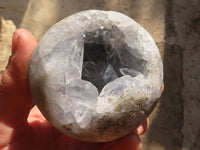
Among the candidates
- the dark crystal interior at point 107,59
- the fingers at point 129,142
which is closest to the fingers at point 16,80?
the dark crystal interior at point 107,59

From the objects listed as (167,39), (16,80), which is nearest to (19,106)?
(16,80)

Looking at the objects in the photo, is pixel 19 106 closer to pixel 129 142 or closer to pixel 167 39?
pixel 129 142

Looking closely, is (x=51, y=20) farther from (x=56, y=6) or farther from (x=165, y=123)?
(x=165, y=123)

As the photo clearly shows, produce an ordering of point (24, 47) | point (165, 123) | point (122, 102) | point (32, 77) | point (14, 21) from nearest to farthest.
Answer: point (122, 102)
point (32, 77)
point (24, 47)
point (165, 123)
point (14, 21)

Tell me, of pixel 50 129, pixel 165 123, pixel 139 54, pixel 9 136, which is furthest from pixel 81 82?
pixel 165 123

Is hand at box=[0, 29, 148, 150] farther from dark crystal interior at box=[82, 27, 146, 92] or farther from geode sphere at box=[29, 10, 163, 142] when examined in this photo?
dark crystal interior at box=[82, 27, 146, 92]

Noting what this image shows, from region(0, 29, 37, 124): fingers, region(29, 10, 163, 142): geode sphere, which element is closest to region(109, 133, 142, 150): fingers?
region(29, 10, 163, 142): geode sphere
